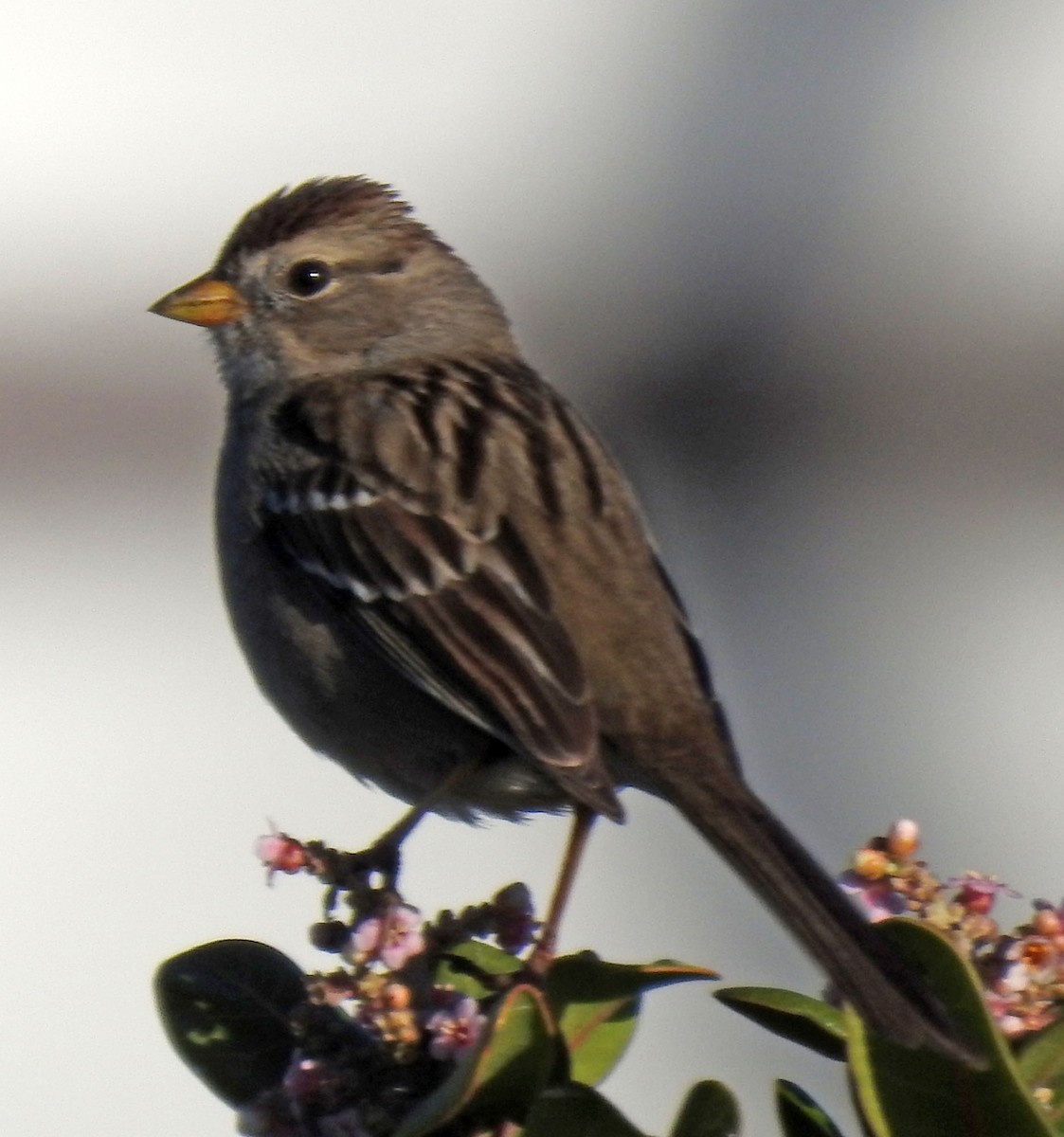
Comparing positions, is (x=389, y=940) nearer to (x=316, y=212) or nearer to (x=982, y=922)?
(x=982, y=922)

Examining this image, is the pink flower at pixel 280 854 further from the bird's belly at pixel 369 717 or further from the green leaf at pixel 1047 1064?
the green leaf at pixel 1047 1064

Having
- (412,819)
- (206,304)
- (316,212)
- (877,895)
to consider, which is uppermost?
(316,212)

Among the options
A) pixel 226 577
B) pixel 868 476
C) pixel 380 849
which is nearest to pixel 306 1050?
pixel 380 849

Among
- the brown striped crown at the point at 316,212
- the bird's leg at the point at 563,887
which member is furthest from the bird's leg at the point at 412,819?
the brown striped crown at the point at 316,212

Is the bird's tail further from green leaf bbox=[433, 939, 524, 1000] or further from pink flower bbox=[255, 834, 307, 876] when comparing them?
pink flower bbox=[255, 834, 307, 876]

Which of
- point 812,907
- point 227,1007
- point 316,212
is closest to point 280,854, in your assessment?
point 227,1007

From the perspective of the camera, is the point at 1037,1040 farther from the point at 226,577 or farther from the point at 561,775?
the point at 226,577
